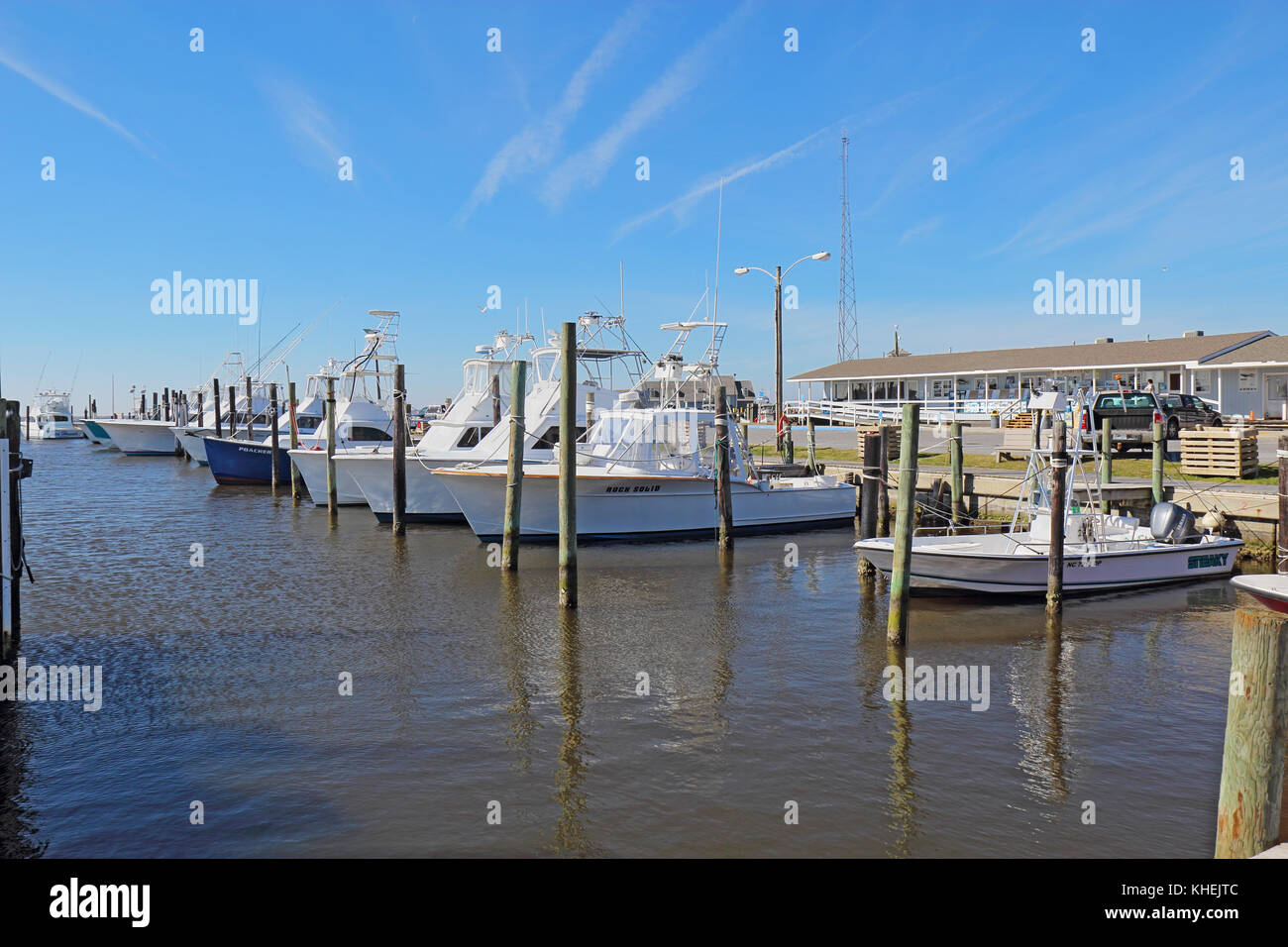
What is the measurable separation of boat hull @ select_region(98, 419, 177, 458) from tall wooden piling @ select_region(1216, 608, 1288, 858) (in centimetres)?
6069

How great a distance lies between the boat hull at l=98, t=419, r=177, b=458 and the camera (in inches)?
2224

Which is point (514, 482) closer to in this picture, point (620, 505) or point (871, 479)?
point (620, 505)

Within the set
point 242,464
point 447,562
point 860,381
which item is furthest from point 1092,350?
point 242,464

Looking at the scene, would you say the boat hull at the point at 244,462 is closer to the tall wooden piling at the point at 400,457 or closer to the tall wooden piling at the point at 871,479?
the tall wooden piling at the point at 400,457

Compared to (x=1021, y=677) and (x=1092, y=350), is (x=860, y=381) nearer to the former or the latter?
(x=1092, y=350)

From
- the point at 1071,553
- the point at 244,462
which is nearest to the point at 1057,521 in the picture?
the point at 1071,553

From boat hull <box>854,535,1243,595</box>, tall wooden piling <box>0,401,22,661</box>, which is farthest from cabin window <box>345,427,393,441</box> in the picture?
boat hull <box>854,535,1243,595</box>

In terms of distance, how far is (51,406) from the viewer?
350 ft

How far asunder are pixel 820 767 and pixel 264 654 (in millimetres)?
7625

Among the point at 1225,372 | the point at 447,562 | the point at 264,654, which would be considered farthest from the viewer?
the point at 1225,372

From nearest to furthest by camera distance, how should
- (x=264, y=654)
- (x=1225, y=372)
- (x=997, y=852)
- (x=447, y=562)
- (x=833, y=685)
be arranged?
(x=997, y=852)
(x=833, y=685)
(x=264, y=654)
(x=447, y=562)
(x=1225, y=372)

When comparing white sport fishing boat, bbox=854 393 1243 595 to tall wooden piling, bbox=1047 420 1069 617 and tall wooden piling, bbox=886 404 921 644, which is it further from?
tall wooden piling, bbox=886 404 921 644

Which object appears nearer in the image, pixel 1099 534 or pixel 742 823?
pixel 742 823

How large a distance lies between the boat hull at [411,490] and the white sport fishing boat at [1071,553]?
1301cm
